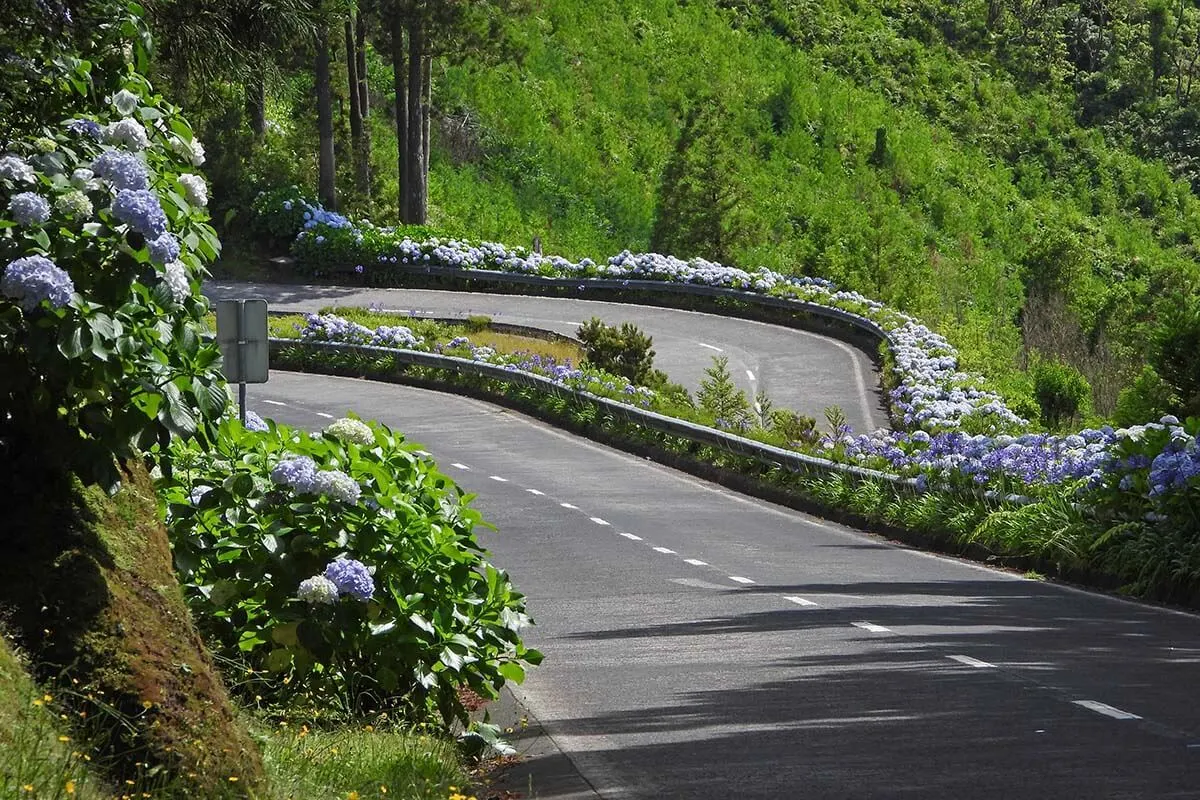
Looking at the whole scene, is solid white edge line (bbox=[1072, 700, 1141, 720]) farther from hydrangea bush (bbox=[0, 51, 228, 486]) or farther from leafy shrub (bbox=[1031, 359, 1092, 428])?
leafy shrub (bbox=[1031, 359, 1092, 428])

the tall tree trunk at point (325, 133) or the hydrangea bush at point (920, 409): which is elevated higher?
the tall tree trunk at point (325, 133)

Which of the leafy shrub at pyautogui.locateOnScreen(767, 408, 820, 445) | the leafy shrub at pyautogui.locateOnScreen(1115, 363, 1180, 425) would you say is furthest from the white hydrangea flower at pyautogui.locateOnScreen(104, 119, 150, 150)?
the leafy shrub at pyautogui.locateOnScreen(767, 408, 820, 445)

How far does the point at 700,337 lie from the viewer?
43906mm

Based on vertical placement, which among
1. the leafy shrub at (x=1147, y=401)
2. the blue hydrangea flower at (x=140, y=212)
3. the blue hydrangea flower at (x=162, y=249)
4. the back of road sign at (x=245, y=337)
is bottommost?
the leafy shrub at (x=1147, y=401)

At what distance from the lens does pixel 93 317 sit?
23.7 feet

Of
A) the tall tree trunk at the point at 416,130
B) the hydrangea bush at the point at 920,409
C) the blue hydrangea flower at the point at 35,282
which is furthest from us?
the tall tree trunk at the point at 416,130

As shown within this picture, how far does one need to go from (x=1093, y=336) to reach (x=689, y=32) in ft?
123

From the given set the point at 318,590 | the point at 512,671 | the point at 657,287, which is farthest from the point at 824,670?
the point at 657,287

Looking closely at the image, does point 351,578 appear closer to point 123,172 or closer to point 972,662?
point 123,172

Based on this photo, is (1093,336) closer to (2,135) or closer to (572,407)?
(572,407)

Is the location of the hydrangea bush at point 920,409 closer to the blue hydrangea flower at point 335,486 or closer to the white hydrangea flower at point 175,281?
the blue hydrangea flower at point 335,486

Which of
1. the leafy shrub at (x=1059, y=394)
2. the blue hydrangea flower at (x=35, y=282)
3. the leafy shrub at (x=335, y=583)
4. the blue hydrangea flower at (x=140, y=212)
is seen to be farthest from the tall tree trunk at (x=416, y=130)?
Answer: the blue hydrangea flower at (x=35, y=282)

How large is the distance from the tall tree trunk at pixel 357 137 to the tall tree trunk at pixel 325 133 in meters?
1.63

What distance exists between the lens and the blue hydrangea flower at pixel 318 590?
891 cm
